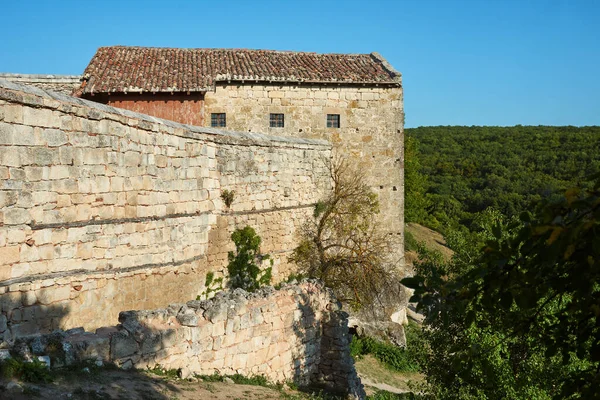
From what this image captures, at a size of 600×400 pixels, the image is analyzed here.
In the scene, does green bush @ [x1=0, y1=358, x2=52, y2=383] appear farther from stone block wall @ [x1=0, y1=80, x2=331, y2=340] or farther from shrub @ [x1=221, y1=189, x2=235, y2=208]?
shrub @ [x1=221, y1=189, x2=235, y2=208]

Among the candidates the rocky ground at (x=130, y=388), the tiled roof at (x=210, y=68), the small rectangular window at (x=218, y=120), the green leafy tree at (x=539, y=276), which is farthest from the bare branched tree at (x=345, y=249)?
the green leafy tree at (x=539, y=276)

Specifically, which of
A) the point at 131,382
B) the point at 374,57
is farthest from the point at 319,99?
the point at 131,382

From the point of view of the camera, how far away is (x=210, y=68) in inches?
874

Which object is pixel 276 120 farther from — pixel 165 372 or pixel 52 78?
pixel 165 372

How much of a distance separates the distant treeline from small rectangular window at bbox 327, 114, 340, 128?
15.1 metres

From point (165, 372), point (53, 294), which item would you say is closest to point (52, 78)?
point (53, 294)

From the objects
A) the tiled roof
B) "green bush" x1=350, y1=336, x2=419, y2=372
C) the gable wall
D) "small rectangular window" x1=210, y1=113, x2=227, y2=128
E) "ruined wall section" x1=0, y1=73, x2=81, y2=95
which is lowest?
"green bush" x1=350, y1=336, x2=419, y2=372

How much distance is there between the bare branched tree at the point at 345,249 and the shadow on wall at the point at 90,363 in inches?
426

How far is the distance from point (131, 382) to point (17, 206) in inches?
125

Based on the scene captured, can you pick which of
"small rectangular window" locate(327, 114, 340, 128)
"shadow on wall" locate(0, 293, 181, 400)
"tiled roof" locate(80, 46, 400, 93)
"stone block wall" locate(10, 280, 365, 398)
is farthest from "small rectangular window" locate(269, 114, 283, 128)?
"shadow on wall" locate(0, 293, 181, 400)

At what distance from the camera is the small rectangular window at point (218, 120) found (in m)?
22.0

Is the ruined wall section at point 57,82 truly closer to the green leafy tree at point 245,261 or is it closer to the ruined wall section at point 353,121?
the ruined wall section at point 353,121

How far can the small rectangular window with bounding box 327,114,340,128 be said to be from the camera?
22.7 m

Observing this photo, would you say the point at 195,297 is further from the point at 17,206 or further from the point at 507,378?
the point at 507,378
